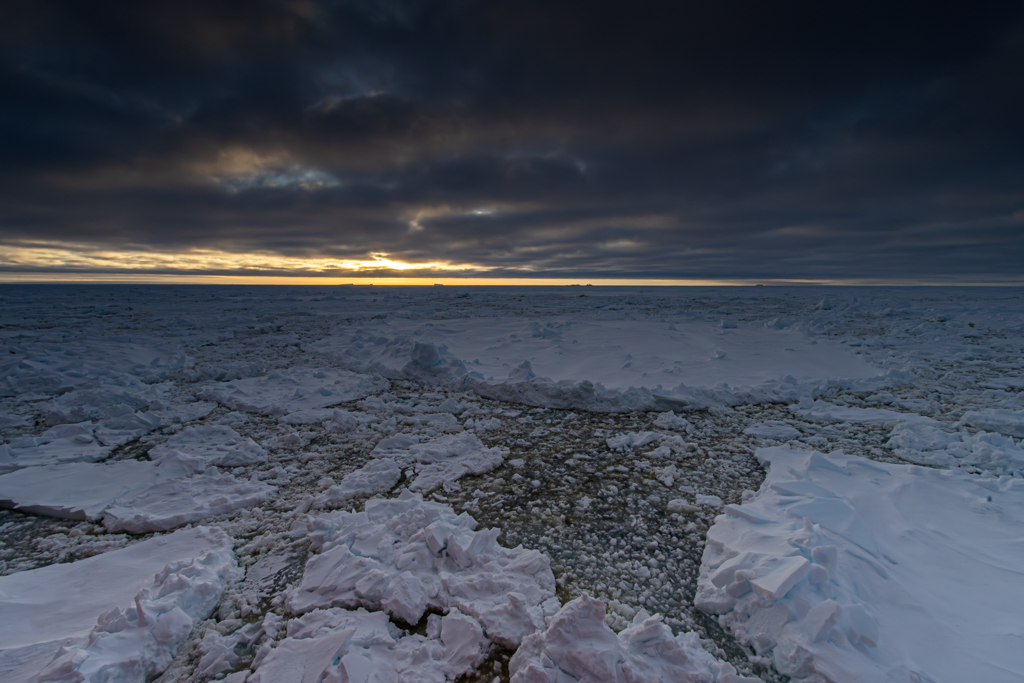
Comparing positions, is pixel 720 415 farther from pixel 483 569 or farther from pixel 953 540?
pixel 483 569

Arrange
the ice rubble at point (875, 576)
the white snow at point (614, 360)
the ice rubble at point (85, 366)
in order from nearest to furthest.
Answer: the ice rubble at point (875, 576) → the white snow at point (614, 360) → the ice rubble at point (85, 366)

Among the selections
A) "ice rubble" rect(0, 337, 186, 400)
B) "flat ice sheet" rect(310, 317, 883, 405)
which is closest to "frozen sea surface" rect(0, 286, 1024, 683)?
"ice rubble" rect(0, 337, 186, 400)

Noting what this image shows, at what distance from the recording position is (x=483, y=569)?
7.67ft

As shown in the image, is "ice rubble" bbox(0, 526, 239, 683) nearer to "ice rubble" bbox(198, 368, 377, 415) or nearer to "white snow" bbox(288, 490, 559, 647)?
"white snow" bbox(288, 490, 559, 647)

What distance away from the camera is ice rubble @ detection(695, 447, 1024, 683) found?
5.81 ft

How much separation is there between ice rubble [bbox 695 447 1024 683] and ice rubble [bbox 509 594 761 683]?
0.39 meters

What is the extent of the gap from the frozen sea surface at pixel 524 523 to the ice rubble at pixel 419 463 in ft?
0.09

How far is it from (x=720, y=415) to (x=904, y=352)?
671 centimetres

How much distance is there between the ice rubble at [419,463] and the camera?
3328 mm

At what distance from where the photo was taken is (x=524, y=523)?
114 inches

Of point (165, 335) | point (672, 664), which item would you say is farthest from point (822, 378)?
point (165, 335)

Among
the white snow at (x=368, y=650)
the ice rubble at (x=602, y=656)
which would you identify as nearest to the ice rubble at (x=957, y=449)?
the ice rubble at (x=602, y=656)

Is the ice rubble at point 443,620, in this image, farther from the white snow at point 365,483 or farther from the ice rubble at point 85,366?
the ice rubble at point 85,366

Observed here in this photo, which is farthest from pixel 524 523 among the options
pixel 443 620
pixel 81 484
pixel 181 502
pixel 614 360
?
pixel 614 360
